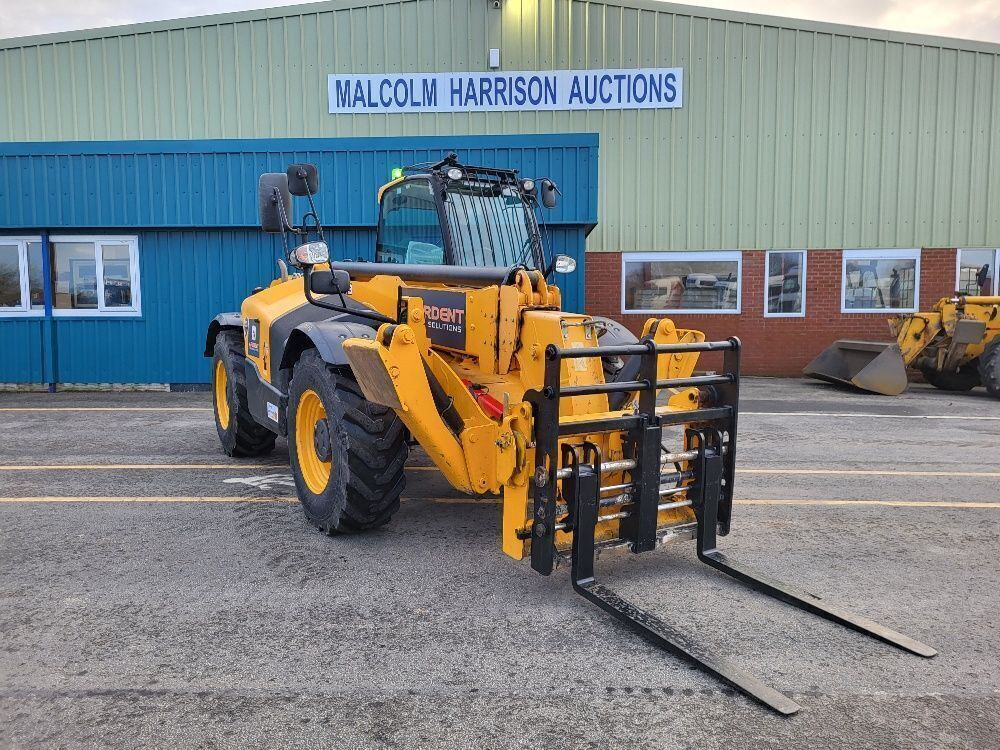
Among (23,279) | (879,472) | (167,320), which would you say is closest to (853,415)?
(879,472)

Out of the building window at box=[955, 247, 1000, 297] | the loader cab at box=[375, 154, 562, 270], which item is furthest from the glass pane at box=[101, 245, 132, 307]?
the building window at box=[955, 247, 1000, 297]

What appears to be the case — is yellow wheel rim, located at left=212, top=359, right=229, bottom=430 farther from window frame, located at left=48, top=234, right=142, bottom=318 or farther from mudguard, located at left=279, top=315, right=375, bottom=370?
window frame, located at left=48, top=234, right=142, bottom=318

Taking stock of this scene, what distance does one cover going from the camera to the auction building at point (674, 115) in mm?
15570

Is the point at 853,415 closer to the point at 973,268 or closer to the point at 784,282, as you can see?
the point at 784,282

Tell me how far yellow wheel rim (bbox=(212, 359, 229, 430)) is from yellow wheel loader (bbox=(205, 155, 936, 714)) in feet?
6.58

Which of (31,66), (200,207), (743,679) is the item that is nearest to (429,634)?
(743,679)

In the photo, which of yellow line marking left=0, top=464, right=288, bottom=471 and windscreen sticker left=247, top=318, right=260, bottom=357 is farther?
yellow line marking left=0, top=464, right=288, bottom=471

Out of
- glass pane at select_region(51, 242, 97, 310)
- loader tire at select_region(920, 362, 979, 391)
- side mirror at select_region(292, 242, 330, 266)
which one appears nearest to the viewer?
side mirror at select_region(292, 242, 330, 266)

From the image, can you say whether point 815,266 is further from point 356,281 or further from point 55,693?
point 55,693

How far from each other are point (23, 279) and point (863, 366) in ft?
46.8

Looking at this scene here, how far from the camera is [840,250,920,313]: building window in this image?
15633mm

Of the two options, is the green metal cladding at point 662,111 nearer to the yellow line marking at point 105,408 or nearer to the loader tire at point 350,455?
the yellow line marking at point 105,408

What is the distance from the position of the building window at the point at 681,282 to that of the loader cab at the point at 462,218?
9.54 metres

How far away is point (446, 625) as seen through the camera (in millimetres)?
3889
